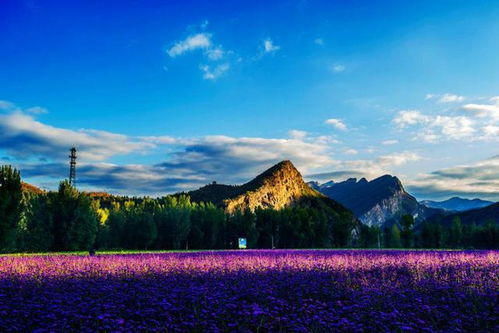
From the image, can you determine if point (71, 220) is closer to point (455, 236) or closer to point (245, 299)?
point (245, 299)

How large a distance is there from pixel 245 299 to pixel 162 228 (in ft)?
228

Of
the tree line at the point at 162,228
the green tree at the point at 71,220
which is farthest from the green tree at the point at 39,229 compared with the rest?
the green tree at the point at 71,220

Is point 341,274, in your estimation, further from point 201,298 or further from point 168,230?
point 168,230

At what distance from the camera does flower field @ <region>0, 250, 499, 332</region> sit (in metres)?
7.60

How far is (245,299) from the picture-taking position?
406 inches

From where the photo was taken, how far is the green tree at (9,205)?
4550cm

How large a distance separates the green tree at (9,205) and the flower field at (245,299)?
1321 inches

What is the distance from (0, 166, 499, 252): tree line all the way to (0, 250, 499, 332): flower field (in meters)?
36.4

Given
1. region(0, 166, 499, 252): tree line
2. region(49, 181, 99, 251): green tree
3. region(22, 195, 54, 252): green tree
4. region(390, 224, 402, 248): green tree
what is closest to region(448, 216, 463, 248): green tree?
region(0, 166, 499, 252): tree line

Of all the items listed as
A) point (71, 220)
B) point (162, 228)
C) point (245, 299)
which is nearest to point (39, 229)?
point (71, 220)

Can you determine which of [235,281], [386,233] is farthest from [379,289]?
[386,233]

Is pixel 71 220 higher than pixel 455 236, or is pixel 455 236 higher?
pixel 71 220

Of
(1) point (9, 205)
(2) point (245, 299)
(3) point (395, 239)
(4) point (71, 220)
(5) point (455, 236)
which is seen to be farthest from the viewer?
(3) point (395, 239)

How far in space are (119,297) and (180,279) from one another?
3448 mm
